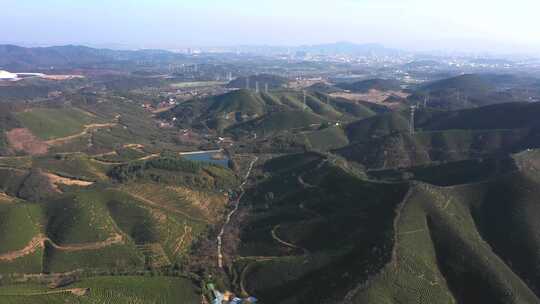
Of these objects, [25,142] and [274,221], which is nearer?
[274,221]

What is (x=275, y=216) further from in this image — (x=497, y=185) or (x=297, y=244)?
(x=497, y=185)

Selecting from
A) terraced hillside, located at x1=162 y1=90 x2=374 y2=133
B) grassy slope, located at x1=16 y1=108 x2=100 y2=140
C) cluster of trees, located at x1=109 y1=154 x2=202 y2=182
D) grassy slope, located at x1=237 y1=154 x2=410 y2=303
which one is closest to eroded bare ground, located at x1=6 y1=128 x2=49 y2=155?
grassy slope, located at x1=16 y1=108 x2=100 y2=140

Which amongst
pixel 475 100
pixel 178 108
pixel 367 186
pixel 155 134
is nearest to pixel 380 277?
pixel 367 186

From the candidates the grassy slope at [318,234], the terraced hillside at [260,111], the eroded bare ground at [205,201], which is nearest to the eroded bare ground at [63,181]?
the eroded bare ground at [205,201]

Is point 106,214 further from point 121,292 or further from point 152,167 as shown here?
point 152,167

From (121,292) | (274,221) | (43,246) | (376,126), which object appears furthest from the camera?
(376,126)

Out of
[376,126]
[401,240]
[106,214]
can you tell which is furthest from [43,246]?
[376,126]

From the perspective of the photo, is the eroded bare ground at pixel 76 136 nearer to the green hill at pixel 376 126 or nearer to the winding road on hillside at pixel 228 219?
the winding road on hillside at pixel 228 219
